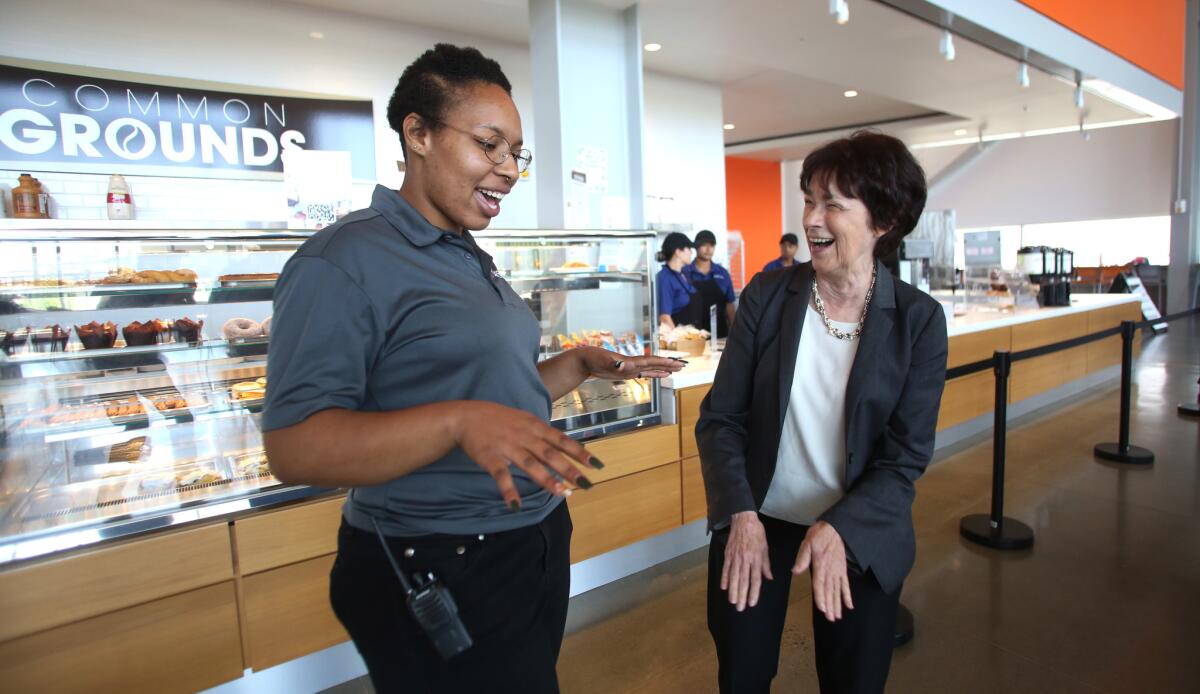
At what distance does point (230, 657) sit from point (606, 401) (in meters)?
1.74

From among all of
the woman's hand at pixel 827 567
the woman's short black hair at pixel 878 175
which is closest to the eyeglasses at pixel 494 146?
the woman's short black hair at pixel 878 175

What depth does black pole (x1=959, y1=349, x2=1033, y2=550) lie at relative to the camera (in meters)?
3.37

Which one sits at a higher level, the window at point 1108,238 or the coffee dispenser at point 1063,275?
the window at point 1108,238

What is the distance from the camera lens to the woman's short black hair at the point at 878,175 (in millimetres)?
1458

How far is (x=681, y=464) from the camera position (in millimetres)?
3254

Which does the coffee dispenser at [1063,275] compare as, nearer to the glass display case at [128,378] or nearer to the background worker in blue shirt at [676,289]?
the background worker in blue shirt at [676,289]

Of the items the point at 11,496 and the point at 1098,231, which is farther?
the point at 1098,231

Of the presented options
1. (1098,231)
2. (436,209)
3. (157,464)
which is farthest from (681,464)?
(1098,231)

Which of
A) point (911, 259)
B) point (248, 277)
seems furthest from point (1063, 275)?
point (248, 277)

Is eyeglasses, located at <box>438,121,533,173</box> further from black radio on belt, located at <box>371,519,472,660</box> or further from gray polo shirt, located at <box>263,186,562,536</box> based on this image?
black radio on belt, located at <box>371,519,472,660</box>

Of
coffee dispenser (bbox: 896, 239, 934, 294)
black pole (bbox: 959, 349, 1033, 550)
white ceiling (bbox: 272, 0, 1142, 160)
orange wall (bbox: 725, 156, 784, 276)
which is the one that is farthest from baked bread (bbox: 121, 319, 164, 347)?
orange wall (bbox: 725, 156, 784, 276)

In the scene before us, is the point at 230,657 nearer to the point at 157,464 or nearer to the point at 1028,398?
the point at 157,464

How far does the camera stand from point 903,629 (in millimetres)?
2613

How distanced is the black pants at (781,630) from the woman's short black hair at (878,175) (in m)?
0.76
